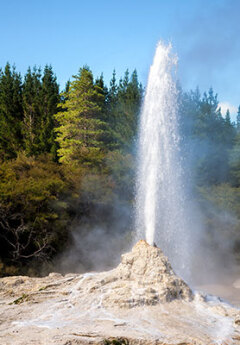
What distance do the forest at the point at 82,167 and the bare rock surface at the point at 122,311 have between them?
266 inches

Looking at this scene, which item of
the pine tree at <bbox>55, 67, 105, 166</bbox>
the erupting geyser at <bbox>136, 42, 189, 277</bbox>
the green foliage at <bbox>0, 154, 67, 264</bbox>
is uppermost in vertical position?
the pine tree at <bbox>55, 67, 105, 166</bbox>

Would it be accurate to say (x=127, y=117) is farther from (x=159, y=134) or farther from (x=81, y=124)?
(x=159, y=134)

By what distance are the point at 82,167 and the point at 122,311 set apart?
13.3 metres

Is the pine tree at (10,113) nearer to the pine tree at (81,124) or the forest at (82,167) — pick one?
the forest at (82,167)

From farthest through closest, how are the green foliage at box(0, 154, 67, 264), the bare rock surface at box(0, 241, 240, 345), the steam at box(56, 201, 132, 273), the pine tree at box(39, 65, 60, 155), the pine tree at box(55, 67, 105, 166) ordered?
the pine tree at box(39, 65, 60, 155) → the pine tree at box(55, 67, 105, 166) → the steam at box(56, 201, 132, 273) → the green foliage at box(0, 154, 67, 264) → the bare rock surface at box(0, 241, 240, 345)

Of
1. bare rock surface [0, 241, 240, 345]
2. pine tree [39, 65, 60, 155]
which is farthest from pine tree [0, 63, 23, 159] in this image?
bare rock surface [0, 241, 240, 345]

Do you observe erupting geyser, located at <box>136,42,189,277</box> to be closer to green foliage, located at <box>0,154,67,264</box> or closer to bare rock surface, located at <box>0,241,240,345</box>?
bare rock surface, located at <box>0,241,240,345</box>

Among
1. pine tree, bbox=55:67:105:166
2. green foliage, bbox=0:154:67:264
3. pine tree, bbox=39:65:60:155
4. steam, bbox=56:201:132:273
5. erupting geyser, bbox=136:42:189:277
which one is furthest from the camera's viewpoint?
pine tree, bbox=39:65:60:155

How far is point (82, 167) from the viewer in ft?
63.5

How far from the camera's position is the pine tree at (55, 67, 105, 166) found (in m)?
21.5

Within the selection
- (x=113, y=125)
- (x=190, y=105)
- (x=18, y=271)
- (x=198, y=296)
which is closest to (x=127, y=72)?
(x=113, y=125)

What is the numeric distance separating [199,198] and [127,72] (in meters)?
15.8

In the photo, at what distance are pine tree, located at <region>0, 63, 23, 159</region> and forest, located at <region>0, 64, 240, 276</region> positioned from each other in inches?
3.4

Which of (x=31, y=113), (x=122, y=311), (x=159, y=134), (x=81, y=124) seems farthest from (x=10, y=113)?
(x=122, y=311)
